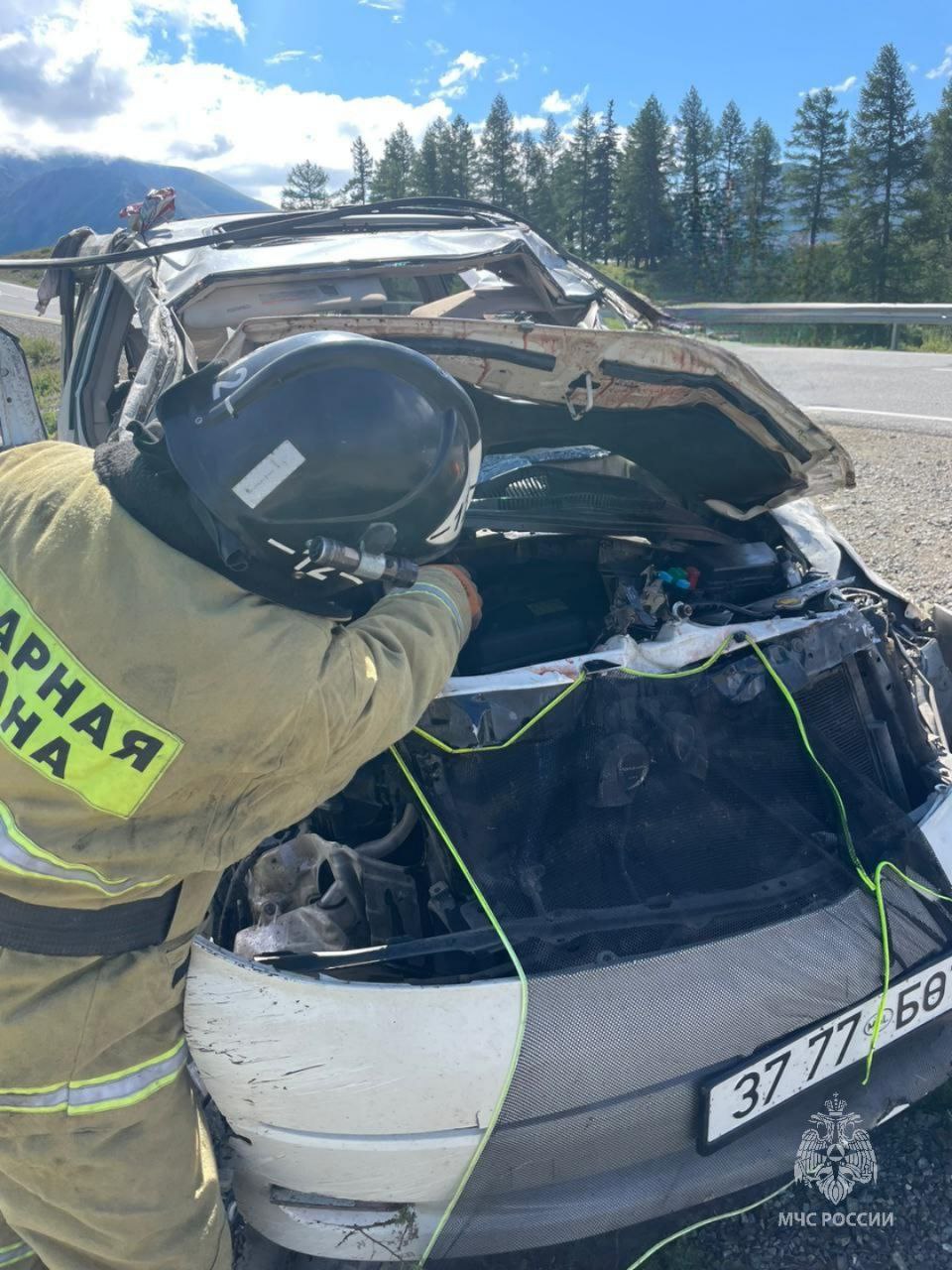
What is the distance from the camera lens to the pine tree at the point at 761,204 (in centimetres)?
4716

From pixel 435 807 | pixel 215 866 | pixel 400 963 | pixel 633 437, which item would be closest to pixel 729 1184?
pixel 400 963

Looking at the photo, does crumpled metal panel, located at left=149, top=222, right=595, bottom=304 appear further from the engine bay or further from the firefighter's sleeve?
the firefighter's sleeve

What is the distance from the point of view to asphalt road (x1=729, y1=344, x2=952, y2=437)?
27.3 feet

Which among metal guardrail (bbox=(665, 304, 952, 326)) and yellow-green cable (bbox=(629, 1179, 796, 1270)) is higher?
metal guardrail (bbox=(665, 304, 952, 326))

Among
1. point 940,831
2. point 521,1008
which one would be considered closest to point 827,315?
point 940,831

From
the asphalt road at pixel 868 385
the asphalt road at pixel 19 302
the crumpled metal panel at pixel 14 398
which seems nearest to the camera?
the crumpled metal panel at pixel 14 398

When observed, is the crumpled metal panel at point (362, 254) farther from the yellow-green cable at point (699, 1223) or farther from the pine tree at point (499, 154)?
the pine tree at point (499, 154)

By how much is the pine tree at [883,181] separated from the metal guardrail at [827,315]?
71.2 ft

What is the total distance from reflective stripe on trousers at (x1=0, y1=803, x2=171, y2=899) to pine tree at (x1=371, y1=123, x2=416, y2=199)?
2081 inches

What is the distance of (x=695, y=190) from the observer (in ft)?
170

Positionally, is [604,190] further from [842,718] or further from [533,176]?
[842,718]

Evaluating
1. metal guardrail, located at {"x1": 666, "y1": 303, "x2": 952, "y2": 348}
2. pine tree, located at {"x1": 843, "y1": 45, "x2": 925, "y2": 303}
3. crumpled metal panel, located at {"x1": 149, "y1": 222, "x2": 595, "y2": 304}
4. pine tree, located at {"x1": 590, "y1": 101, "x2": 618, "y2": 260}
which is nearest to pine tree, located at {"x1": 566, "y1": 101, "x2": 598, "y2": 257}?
pine tree, located at {"x1": 590, "y1": 101, "x2": 618, "y2": 260}

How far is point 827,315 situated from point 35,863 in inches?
681

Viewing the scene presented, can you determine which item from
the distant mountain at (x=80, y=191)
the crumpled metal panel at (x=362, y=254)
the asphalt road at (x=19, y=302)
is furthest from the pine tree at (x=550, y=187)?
the distant mountain at (x=80, y=191)
